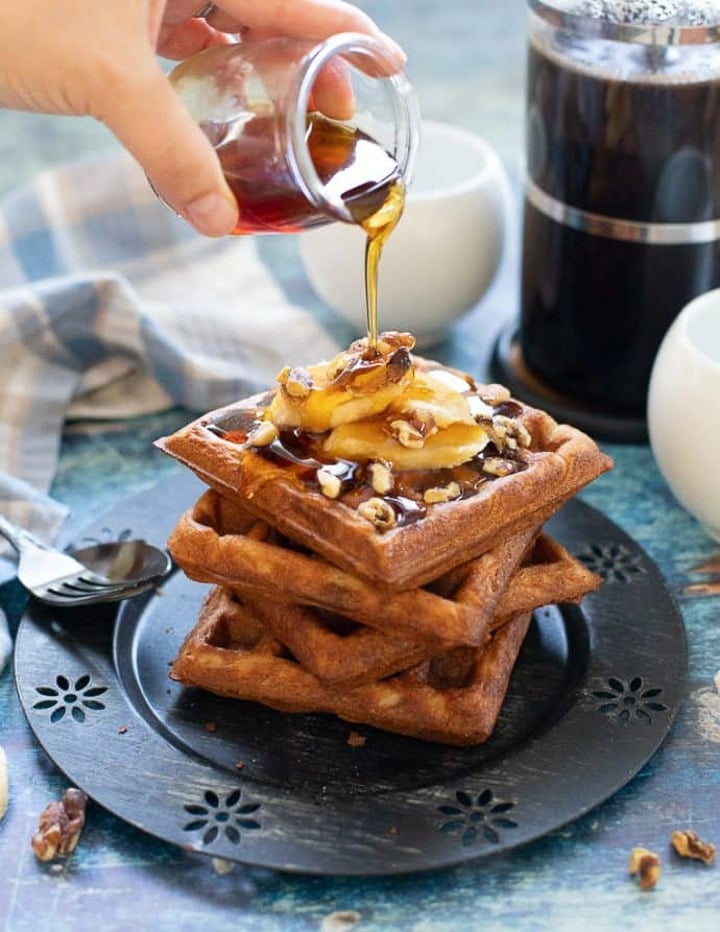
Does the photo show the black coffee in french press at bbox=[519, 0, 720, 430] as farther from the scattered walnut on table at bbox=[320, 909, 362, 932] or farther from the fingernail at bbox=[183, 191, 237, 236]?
the scattered walnut on table at bbox=[320, 909, 362, 932]

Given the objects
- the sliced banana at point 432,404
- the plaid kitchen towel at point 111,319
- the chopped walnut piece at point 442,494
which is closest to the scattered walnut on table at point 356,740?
the chopped walnut piece at point 442,494

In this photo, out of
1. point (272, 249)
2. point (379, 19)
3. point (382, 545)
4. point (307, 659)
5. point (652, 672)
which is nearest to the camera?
point (382, 545)

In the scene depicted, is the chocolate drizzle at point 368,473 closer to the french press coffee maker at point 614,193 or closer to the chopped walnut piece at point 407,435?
the chopped walnut piece at point 407,435

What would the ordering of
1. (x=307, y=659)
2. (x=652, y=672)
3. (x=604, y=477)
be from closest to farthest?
(x=307, y=659) < (x=652, y=672) < (x=604, y=477)

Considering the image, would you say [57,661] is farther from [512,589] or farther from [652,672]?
[652,672]

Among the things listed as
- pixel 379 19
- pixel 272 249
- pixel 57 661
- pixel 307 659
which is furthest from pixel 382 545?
pixel 379 19

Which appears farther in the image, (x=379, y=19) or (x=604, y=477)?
(x=379, y=19)

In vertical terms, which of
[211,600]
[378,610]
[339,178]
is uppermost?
[339,178]

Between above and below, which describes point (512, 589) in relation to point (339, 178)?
below
